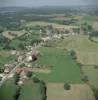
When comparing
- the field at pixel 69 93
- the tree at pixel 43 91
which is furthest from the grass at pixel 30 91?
the field at pixel 69 93

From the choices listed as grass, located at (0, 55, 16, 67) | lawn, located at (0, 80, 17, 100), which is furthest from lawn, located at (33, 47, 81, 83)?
lawn, located at (0, 80, 17, 100)

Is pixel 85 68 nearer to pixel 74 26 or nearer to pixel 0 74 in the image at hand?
pixel 0 74

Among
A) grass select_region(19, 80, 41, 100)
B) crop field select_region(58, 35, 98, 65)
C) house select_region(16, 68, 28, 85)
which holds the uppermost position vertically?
grass select_region(19, 80, 41, 100)

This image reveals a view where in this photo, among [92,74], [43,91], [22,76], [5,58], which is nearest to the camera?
[43,91]

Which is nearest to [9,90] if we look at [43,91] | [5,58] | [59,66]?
[43,91]

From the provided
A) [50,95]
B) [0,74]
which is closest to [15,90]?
[50,95]

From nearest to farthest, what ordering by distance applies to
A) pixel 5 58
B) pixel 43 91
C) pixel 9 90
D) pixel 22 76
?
pixel 9 90
pixel 43 91
pixel 22 76
pixel 5 58

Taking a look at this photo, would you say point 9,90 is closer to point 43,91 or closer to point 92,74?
point 43,91

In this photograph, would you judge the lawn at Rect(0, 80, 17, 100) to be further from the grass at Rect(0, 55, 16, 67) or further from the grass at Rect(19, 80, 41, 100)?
the grass at Rect(0, 55, 16, 67)
